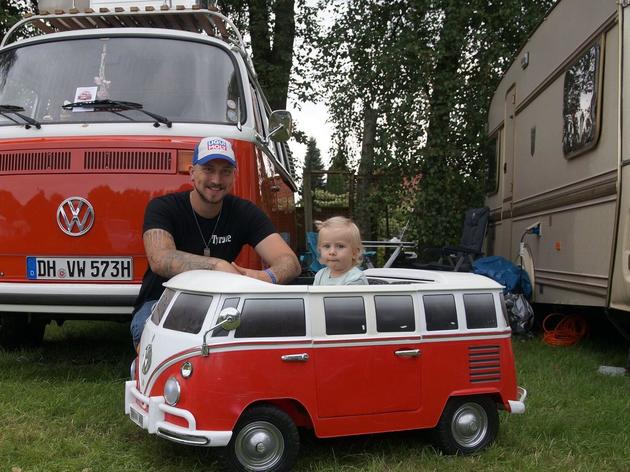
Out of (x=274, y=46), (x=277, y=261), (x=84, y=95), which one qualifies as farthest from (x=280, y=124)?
(x=274, y=46)

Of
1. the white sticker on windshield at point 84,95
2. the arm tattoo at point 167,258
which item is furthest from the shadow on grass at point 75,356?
the white sticker on windshield at point 84,95

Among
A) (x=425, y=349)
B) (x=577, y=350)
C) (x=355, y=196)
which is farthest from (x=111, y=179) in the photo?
(x=355, y=196)

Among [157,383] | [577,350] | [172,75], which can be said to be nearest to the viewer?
[157,383]

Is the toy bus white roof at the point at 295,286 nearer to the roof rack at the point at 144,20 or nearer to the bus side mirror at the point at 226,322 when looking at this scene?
the bus side mirror at the point at 226,322

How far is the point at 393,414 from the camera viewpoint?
2.69m

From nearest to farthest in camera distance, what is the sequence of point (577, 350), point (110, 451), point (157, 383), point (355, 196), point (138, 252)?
point (157, 383), point (110, 451), point (138, 252), point (577, 350), point (355, 196)

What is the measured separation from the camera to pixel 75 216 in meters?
3.76

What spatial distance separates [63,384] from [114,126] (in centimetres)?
156

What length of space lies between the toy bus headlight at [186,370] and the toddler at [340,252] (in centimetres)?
85

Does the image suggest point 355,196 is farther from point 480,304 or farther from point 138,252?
point 480,304

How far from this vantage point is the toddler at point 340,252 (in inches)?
120

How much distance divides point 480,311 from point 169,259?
145 centimetres

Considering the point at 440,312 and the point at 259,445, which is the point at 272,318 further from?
the point at 440,312

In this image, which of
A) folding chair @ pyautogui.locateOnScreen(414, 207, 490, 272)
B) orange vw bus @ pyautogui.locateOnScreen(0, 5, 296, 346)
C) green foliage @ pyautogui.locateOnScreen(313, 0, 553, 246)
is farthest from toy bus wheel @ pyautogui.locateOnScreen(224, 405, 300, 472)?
green foliage @ pyautogui.locateOnScreen(313, 0, 553, 246)
